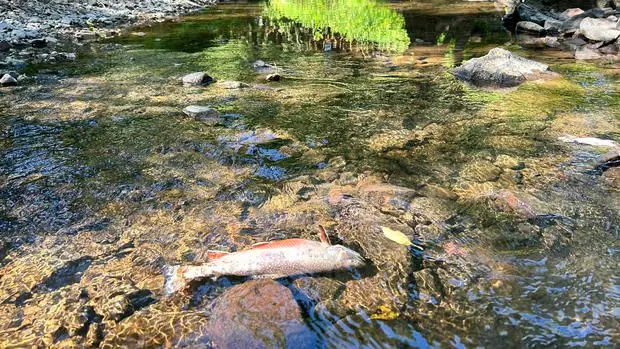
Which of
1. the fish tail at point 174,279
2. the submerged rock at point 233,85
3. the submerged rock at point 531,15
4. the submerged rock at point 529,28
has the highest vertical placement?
the submerged rock at point 531,15

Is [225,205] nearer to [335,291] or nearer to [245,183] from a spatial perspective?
[245,183]

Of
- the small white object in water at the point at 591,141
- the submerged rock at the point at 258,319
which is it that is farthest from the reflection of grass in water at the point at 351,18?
the submerged rock at the point at 258,319

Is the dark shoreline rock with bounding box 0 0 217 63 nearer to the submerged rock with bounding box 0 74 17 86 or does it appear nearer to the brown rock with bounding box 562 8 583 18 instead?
the submerged rock with bounding box 0 74 17 86

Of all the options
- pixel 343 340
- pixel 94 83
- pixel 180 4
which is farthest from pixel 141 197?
pixel 180 4

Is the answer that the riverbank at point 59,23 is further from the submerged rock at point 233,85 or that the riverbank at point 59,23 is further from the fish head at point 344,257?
the fish head at point 344,257

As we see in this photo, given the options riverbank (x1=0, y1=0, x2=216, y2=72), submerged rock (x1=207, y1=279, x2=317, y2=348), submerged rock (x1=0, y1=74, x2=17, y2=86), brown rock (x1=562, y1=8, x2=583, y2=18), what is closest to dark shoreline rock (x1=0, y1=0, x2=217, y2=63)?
riverbank (x1=0, y1=0, x2=216, y2=72)

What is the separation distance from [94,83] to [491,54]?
8.41 metres

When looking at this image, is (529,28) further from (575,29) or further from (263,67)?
(263,67)

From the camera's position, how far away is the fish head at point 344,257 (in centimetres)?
340

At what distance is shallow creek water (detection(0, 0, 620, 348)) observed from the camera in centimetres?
297

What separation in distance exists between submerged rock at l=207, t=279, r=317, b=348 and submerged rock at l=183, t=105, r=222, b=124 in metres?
4.09

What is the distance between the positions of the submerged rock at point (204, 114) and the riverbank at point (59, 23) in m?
5.87

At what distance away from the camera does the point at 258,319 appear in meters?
2.90

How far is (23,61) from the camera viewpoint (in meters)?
11.1
